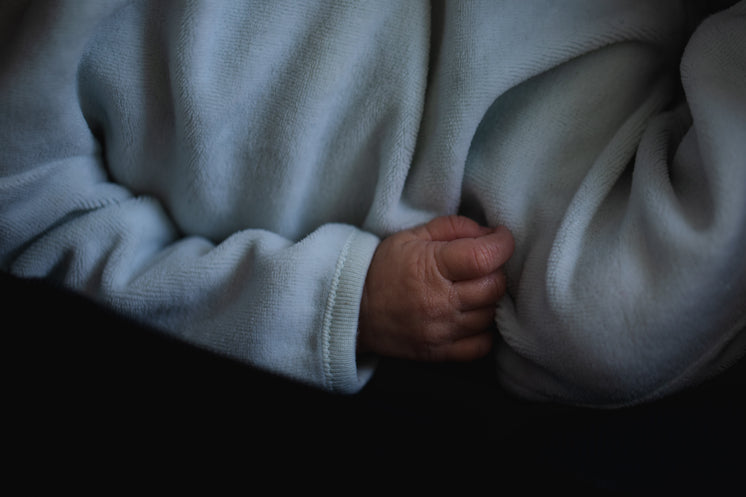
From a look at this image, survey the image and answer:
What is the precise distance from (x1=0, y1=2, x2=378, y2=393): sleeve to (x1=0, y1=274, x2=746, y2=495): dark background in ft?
0.40

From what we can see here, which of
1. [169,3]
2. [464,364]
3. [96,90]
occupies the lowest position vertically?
[464,364]

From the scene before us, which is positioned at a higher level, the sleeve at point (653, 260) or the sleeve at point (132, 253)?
the sleeve at point (653, 260)

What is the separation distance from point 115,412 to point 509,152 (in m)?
0.44

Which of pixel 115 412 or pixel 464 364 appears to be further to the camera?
pixel 464 364

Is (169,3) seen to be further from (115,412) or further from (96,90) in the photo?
(115,412)

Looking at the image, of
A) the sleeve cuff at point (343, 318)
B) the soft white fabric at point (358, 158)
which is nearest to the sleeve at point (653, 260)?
the soft white fabric at point (358, 158)

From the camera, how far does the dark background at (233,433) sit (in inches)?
13.9

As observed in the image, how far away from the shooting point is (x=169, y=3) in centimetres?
54

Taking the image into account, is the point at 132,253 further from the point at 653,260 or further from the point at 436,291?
the point at 653,260

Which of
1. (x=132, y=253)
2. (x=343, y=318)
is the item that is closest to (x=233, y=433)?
(x=343, y=318)

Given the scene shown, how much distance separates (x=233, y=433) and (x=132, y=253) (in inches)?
11.5

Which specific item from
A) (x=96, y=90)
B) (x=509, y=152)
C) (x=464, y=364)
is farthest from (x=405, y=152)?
(x=96, y=90)

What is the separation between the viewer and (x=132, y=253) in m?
0.56

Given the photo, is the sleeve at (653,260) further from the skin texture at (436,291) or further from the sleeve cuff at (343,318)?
the sleeve cuff at (343,318)
